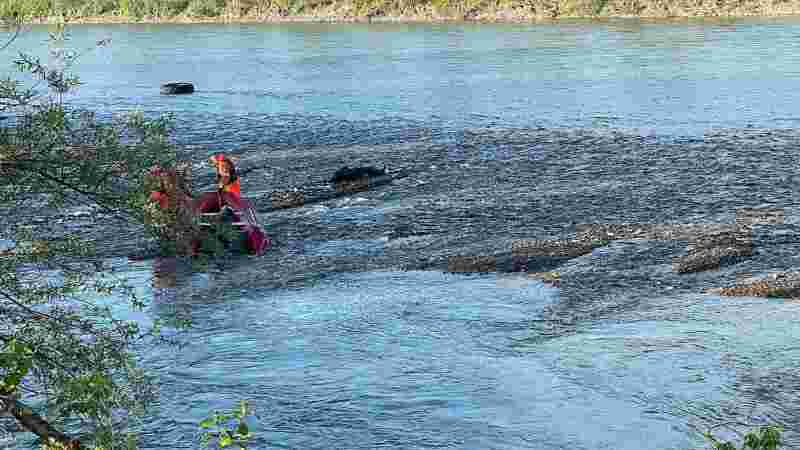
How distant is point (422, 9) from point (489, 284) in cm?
5696

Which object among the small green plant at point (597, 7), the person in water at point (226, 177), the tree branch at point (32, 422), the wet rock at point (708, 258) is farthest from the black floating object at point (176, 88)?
the small green plant at point (597, 7)

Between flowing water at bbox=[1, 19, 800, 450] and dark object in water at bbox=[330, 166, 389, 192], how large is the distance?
0.55 metres

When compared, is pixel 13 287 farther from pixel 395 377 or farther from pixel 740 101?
pixel 740 101

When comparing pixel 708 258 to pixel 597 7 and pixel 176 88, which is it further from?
pixel 597 7

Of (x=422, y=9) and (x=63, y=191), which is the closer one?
(x=63, y=191)

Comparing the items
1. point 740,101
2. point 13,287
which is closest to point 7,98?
point 13,287

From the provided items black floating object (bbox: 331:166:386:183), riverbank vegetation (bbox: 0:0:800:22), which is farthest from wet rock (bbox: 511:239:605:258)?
riverbank vegetation (bbox: 0:0:800:22)

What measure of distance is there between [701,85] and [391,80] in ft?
32.7

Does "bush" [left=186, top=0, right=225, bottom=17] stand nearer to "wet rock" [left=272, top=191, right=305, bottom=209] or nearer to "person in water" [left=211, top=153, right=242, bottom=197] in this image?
"wet rock" [left=272, top=191, right=305, bottom=209]

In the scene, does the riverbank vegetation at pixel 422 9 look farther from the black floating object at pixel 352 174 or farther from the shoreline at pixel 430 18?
the black floating object at pixel 352 174

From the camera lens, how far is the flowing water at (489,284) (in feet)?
35.1

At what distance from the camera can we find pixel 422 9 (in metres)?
69.5

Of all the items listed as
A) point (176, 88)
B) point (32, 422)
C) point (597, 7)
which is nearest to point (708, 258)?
point (32, 422)

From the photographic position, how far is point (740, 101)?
29.9m
